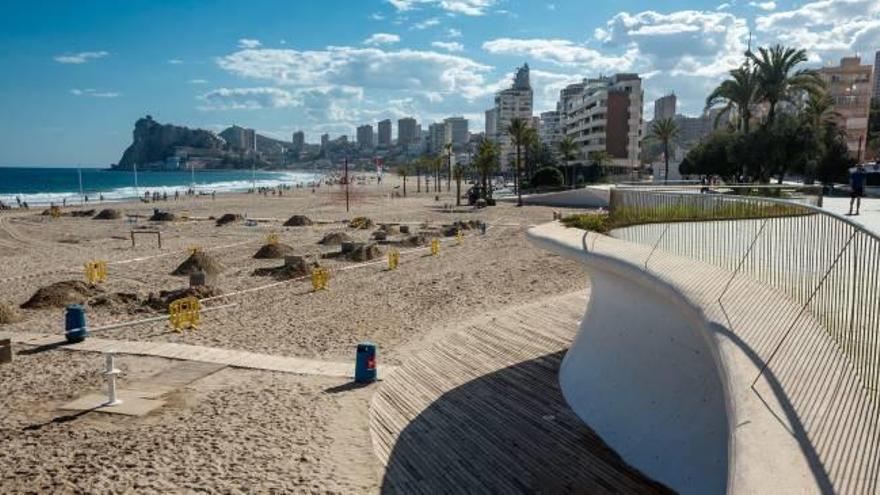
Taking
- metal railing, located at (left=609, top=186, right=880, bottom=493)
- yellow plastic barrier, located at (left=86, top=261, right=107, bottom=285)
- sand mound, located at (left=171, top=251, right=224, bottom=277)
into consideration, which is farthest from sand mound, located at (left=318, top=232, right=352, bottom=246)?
metal railing, located at (left=609, top=186, right=880, bottom=493)

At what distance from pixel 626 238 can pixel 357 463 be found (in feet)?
21.6

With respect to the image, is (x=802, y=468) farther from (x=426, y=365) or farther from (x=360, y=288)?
(x=360, y=288)

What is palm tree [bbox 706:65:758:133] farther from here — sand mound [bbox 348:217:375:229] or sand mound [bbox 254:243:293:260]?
sand mound [bbox 254:243:293:260]

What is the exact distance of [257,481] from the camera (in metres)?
8.66

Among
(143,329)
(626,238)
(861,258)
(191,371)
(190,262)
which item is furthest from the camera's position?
(190,262)

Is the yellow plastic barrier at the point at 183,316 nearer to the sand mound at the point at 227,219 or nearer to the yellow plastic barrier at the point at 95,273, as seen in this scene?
the yellow plastic barrier at the point at 95,273

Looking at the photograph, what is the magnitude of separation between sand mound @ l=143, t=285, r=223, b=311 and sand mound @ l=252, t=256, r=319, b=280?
4.12m

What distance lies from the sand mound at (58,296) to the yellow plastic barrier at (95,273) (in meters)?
2.78

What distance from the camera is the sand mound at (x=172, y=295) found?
20.3 meters

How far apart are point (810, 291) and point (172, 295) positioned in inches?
757

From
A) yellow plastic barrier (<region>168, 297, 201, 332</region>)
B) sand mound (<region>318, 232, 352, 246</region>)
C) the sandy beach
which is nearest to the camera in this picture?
the sandy beach

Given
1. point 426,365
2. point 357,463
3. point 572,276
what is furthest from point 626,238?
point 572,276

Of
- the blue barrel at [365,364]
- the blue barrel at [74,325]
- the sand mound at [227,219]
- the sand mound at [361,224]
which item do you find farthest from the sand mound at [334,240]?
the blue barrel at [365,364]

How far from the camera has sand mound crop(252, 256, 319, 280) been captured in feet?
84.0
